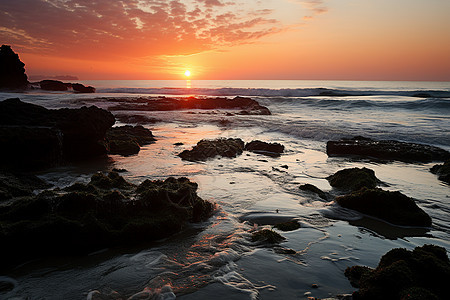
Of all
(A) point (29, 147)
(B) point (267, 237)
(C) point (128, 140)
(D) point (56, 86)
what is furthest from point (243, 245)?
(D) point (56, 86)

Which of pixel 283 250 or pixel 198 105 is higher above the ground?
pixel 198 105

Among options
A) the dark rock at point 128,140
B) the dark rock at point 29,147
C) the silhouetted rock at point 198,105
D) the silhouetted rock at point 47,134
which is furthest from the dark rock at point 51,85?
the dark rock at point 29,147

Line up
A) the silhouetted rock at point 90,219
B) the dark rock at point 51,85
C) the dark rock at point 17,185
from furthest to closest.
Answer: the dark rock at point 51,85 → the dark rock at point 17,185 → the silhouetted rock at point 90,219

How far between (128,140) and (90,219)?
7.87 metres

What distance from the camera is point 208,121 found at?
72.0 feet

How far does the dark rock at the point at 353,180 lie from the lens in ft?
20.3

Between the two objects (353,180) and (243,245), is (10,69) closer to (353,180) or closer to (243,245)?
(353,180)

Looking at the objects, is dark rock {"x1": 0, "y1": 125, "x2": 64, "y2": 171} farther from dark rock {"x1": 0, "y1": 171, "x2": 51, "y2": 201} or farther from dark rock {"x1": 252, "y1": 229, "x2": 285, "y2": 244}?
dark rock {"x1": 252, "y1": 229, "x2": 285, "y2": 244}

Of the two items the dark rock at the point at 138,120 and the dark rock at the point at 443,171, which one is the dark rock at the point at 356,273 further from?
the dark rock at the point at 138,120

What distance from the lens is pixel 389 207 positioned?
4816 millimetres

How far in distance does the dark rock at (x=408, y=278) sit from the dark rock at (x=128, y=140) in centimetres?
896

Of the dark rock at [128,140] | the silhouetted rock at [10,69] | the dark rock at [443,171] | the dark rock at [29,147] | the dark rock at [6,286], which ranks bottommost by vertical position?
the dark rock at [443,171]

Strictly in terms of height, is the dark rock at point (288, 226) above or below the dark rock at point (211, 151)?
below

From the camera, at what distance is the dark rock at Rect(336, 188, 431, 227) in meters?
4.62
